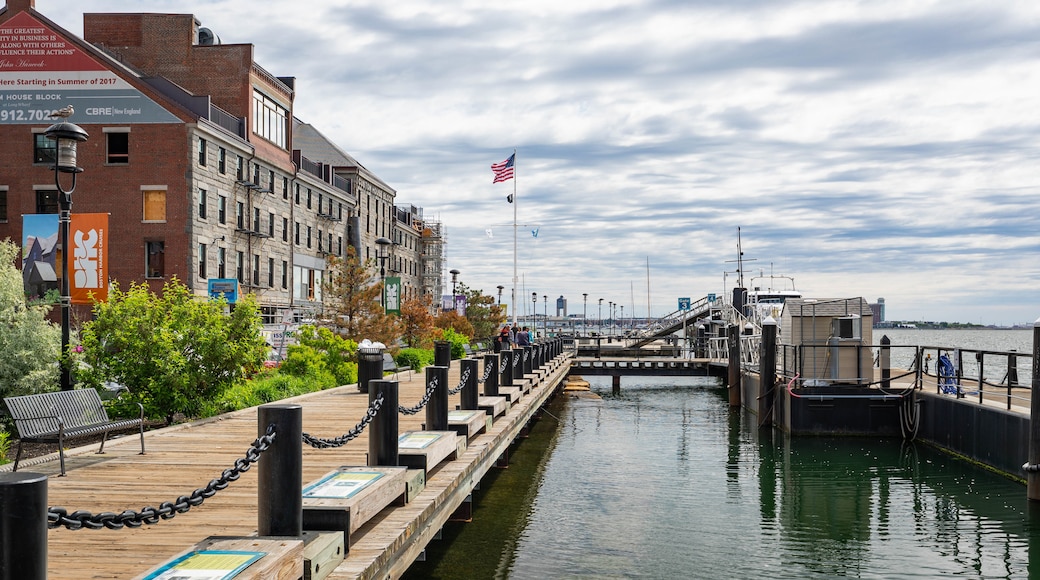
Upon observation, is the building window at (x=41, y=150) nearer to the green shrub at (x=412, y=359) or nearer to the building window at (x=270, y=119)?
the building window at (x=270, y=119)

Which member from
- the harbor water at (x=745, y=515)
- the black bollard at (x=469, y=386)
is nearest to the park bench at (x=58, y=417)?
the harbor water at (x=745, y=515)

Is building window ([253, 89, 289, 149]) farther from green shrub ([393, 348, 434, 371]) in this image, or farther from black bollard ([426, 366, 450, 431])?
black bollard ([426, 366, 450, 431])

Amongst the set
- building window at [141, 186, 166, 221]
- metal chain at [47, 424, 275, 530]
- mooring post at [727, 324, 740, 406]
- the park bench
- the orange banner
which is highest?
building window at [141, 186, 166, 221]

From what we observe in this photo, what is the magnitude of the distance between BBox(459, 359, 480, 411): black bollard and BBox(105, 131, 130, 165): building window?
34.0 m

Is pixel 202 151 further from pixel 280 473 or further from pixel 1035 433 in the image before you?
pixel 280 473

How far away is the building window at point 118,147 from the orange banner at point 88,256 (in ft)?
39.4

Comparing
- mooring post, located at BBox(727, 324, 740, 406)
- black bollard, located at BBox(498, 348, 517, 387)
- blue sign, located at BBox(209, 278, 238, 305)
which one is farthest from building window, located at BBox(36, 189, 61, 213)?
mooring post, located at BBox(727, 324, 740, 406)

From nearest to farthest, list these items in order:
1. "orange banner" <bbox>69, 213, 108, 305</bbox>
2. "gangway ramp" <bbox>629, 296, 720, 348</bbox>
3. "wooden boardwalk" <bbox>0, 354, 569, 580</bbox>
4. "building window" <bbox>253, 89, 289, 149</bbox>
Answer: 1. "wooden boardwalk" <bbox>0, 354, 569, 580</bbox>
2. "orange banner" <bbox>69, 213, 108, 305</bbox>
3. "building window" <bbox>253, 89, 289, 149</bbox>
4. "gangway ramp" <bbox>629, 296, 720, 348</bbox>

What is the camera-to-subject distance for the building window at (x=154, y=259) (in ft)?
140

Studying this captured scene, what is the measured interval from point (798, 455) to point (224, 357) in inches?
568

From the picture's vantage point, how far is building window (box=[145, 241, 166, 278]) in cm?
4269

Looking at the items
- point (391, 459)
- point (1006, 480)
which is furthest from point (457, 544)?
point (1006, 480)

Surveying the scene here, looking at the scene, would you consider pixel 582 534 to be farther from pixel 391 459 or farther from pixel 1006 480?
pixel 1006 480

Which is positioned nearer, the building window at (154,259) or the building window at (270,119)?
the building window at (154,259)
